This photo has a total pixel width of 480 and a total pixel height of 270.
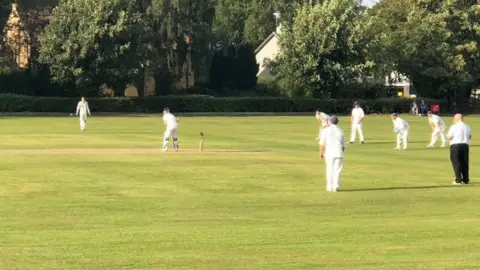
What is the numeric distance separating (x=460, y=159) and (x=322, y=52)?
53035mm

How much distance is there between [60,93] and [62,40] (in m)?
5.89

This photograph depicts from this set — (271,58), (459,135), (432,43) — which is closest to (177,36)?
(271,58)

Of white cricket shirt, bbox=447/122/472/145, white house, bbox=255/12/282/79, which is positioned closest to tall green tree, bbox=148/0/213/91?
white house, bbox=255/12/282/79

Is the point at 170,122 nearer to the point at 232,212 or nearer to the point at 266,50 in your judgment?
the point at 232,212

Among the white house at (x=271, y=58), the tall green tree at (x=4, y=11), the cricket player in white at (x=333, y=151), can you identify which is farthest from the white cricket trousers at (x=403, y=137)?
the white house at (x=271, y=58)

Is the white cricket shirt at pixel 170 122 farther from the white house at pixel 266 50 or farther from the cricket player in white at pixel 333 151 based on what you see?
the white house at pixel 266 50

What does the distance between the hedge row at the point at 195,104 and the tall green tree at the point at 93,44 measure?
210 centimetres

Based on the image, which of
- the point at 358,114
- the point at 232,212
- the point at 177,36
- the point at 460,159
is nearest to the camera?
the point at 232,212

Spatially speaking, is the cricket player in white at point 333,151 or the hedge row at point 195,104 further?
the hedge row at point 195,104

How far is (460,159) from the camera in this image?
65.5 ft

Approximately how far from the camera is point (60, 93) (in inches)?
2849

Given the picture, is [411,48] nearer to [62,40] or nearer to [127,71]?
[127,71]

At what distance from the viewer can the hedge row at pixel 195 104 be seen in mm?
67312

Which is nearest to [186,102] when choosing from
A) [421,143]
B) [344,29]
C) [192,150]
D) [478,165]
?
[344,29]
